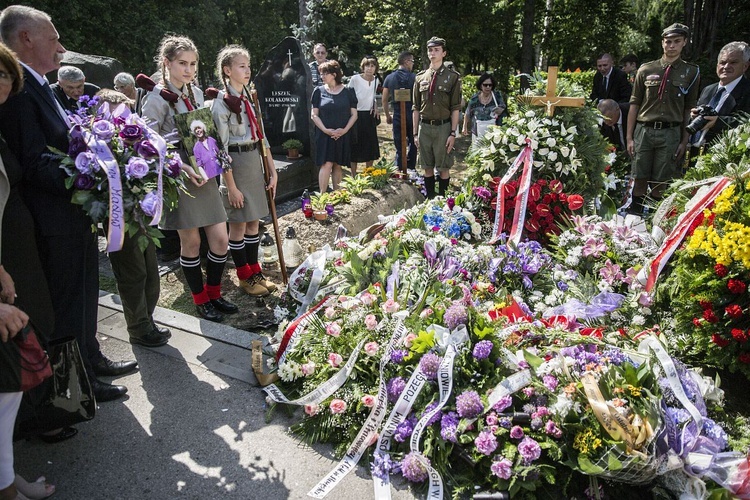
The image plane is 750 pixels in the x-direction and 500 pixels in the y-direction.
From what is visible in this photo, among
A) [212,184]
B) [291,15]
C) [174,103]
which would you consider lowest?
[212,184]

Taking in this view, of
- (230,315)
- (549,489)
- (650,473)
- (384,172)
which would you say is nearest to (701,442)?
(650,473)

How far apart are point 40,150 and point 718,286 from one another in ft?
12.1

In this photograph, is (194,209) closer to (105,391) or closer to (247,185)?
(247,185)

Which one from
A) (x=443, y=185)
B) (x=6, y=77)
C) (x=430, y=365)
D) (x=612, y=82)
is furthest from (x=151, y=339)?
(x=612, y=82)

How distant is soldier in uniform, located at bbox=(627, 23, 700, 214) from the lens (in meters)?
5.89

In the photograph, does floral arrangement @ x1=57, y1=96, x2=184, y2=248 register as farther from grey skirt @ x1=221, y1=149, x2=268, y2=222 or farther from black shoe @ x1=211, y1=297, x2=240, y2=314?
black shoe @ x1=211, y1=297, x2=240, y2=314

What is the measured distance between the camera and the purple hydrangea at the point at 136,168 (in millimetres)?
2955

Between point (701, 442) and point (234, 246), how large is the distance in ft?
11.9

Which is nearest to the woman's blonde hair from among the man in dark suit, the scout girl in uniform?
the scout girl in uniform

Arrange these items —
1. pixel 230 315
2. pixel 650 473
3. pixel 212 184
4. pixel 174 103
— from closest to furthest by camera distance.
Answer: pixel 650 473
pixel 174 103
pixel 212 184
pixel 230 315

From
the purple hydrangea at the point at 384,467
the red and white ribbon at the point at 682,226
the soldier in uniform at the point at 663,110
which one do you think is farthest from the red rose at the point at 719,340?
the soldier in uniform at the point at 663,110

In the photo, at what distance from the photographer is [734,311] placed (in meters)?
2.79

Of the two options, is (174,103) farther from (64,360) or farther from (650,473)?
(650,473)

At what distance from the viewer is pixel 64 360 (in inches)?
106
